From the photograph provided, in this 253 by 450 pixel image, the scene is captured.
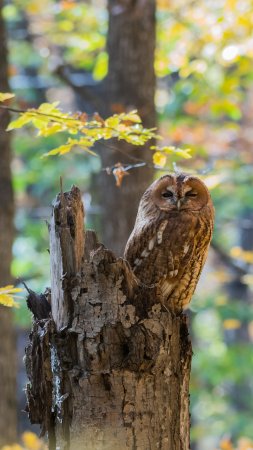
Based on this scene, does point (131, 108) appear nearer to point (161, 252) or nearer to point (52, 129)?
point (52, 129)

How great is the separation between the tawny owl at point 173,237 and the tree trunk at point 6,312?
246 centimetres

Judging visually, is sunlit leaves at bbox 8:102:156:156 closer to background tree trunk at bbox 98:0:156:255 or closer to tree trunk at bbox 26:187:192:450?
tree trunk at bbox 26:187:192:450

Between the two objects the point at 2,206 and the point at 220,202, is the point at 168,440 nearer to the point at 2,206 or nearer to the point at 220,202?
the point at 2,206

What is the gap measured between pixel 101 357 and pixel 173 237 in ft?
3.30

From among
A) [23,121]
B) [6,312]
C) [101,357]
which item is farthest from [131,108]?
[101,357]

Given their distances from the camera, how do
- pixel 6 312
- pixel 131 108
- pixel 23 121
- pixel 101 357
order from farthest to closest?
pixel 131 108
pixel 6 312
pixel 23 121
pixel 101 357

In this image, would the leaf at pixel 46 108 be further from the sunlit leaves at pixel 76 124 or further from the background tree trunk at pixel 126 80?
the background tree trunk at pixel 126 80

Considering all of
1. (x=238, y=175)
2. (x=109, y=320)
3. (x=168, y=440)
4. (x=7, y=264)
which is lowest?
(x=168, y=440)

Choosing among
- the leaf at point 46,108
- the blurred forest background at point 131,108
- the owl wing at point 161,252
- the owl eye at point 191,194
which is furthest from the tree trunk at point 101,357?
the owl eye at point 191,194

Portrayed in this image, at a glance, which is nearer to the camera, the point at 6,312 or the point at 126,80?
the point at 6,312

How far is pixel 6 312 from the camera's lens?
6.17 m

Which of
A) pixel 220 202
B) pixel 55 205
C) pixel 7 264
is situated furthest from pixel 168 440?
pixel 220 202

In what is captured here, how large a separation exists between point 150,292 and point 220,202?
10592 mm

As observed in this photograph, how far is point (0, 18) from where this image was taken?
249 inches
